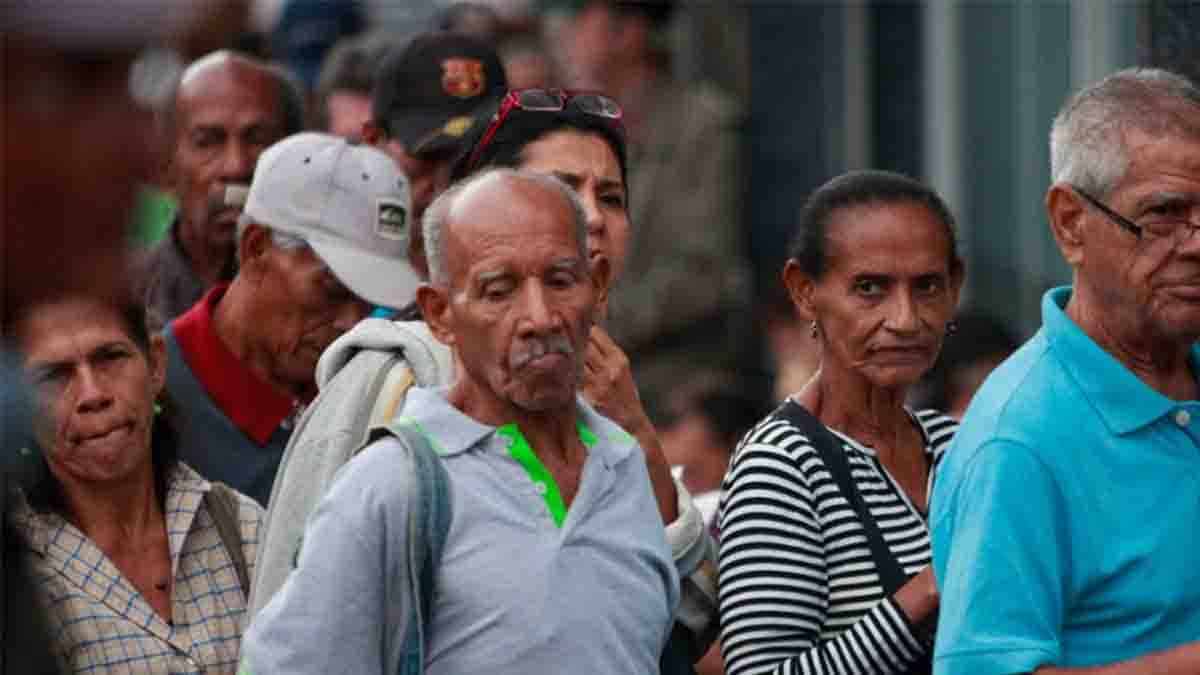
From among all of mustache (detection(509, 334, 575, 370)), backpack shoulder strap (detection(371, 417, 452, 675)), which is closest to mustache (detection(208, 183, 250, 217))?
mustache (detection(509, 334, 575, 370))

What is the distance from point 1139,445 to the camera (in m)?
3.88

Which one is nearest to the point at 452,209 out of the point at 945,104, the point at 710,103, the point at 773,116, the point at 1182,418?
the point at 1182,418

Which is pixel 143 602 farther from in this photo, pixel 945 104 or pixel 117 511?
pixel 945 104

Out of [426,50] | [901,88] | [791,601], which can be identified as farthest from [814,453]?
[901,88]

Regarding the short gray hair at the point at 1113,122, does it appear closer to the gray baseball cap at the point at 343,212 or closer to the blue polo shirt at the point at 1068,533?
the blue polo shirt at the point at 1068,533

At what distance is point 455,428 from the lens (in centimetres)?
405

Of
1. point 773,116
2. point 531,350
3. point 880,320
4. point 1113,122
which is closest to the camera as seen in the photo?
point 1113,122

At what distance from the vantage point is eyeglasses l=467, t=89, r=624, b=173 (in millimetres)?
4883

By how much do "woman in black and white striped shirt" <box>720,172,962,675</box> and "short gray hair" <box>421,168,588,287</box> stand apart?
59 cm

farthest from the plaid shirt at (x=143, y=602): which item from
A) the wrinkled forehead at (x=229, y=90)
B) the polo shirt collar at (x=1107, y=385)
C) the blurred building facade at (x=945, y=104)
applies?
the blurred building facade at (x=945, y=104)

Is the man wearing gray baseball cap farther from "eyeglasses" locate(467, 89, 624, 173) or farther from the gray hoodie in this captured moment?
the gray hoodie

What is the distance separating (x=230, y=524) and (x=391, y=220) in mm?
898

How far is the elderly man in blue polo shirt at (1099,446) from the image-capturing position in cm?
375

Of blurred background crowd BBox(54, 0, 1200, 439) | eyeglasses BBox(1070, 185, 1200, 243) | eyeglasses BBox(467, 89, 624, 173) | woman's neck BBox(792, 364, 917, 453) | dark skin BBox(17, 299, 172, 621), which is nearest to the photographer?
eyeglasses BBox(1070, 185, 1200, 243)
